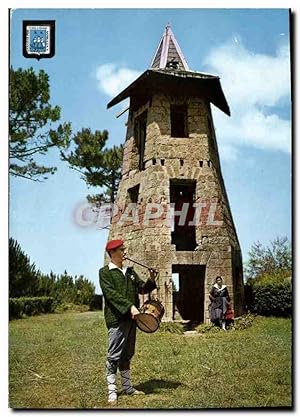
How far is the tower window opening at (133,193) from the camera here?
6520mm

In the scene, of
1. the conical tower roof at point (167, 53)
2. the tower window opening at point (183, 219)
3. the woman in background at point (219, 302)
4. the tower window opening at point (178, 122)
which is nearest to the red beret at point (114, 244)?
the tower window opening at point (183, 219)

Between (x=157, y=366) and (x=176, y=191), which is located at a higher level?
(x=176, y=191)

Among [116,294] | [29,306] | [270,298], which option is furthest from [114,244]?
[270,298]

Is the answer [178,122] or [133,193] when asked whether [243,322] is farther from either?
[178,122]

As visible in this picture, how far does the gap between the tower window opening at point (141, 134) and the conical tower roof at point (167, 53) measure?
0.49 meters

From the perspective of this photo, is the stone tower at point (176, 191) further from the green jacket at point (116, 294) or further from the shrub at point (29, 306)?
the shrub at point (29, 306)

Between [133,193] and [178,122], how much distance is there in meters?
0.83

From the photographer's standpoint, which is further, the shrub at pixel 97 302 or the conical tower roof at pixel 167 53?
the conical tower roof at pixel 167 53

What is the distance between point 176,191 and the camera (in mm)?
6523

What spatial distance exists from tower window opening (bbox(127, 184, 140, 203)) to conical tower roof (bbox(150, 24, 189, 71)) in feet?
3.82

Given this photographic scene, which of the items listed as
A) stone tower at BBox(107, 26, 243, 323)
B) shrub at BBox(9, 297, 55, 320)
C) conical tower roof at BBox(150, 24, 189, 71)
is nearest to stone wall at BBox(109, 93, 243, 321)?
stone tower at BBox(107, 26, 243, 323)

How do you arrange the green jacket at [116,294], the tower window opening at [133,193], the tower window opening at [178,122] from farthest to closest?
1. the tower window opening at [178,122]
2. the tower window opening at [133,193]
3. the green jacket at [116,294]

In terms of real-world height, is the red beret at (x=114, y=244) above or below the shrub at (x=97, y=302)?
above
